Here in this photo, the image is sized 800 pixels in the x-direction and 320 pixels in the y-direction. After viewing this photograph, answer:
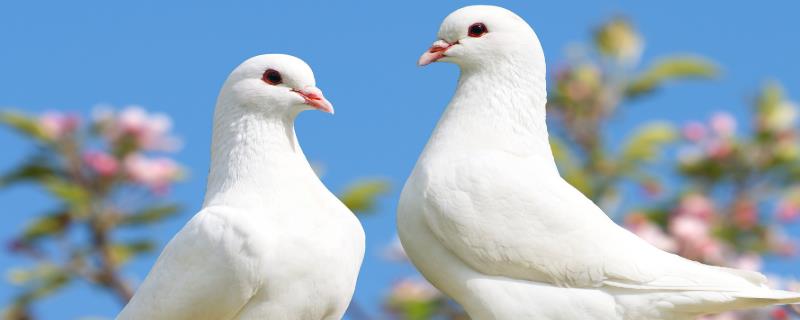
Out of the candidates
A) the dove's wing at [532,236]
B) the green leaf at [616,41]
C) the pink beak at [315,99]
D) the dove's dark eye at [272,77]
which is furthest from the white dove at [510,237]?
the green leaf at [616,41]

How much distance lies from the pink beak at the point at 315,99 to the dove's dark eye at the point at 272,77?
0.29 ft

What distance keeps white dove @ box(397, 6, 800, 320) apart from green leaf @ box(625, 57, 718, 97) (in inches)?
250

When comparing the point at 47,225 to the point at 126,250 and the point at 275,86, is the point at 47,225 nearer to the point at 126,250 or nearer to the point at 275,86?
the point at 126,250

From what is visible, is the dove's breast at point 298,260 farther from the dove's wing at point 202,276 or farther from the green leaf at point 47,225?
the green leaf at point 47,225

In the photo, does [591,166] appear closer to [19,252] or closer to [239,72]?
[19,252]

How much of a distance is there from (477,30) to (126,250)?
4.48 metres

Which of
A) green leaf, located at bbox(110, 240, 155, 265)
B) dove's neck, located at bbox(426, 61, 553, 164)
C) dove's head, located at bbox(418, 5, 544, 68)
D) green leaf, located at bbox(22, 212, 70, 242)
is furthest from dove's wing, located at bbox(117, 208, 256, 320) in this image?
green leaf, located at bbox(22, 212, 70, 242)

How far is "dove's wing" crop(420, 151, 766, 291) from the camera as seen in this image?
4738mm

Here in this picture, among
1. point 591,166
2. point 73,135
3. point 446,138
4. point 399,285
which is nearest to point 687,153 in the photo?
point 591,166

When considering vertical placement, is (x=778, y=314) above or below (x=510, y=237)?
above

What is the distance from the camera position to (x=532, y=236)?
4777mm

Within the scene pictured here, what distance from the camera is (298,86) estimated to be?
16.1ft

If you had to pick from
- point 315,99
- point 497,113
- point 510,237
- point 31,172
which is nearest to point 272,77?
point 315,99

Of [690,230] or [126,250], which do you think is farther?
[126,250]
